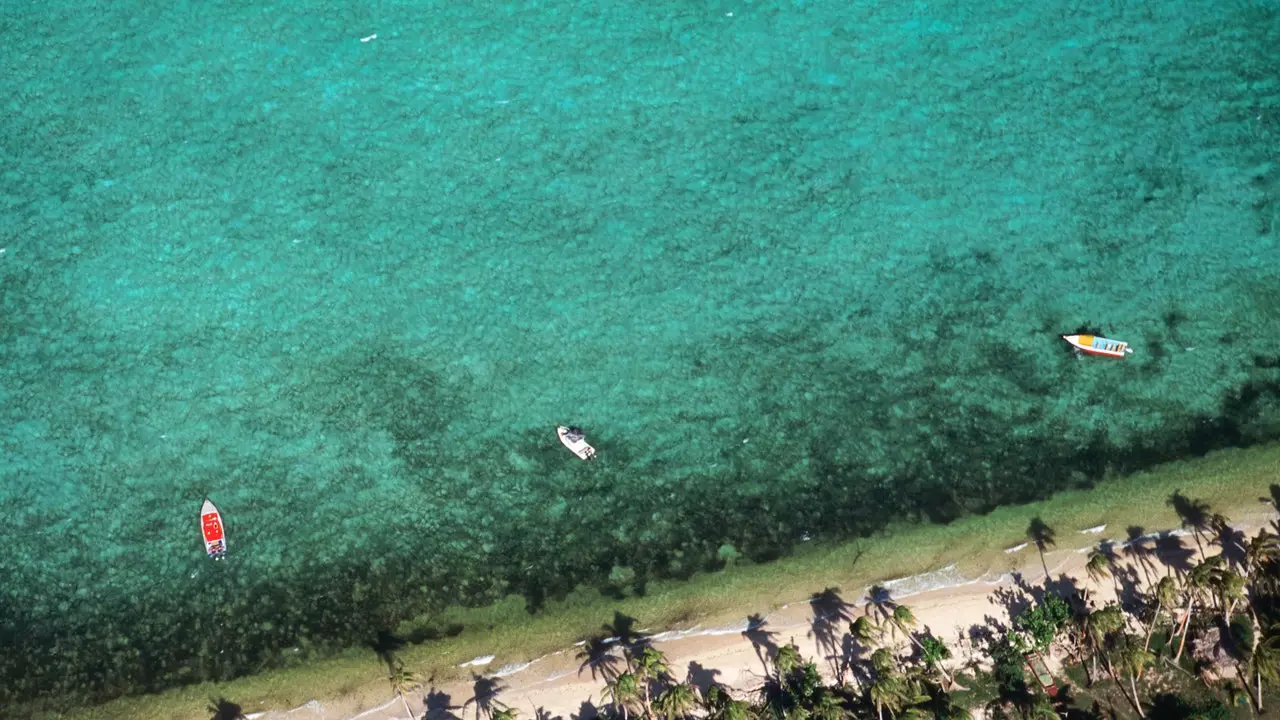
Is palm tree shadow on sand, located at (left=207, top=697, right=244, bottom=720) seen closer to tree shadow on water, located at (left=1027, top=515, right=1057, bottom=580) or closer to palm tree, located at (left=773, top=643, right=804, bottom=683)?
palm tree, located at (left=773, top=643, right=804, bottom=683)

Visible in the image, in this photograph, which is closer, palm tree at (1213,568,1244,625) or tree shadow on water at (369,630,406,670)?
palm tree at (1213,568,1244,625)

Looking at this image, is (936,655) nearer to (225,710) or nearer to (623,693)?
(623,693)

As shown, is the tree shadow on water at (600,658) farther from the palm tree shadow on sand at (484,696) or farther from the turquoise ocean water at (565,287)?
the palm tree shadow on sand at (484,696)

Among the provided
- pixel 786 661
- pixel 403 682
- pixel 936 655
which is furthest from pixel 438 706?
pixel 936 655

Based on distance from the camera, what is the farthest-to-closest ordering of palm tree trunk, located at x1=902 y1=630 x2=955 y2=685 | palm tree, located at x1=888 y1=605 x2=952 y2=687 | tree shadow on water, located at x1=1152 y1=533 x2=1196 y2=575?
tree shadow on water, located at x1=1152 y1=533 x2=1196 y2=575 → palm tree trunk, located at x1=902 y1=630 x2=955 y2=685 → palm tree, located at x1=888 y1=605 x2=952 y2=687

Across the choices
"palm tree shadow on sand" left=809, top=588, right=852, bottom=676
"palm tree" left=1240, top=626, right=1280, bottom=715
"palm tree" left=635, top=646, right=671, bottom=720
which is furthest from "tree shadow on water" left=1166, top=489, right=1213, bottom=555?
"palm tree" left=635, top=646, right=671, bottom=720

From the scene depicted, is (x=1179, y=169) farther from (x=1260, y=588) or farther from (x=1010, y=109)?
(x=1260, y=588)

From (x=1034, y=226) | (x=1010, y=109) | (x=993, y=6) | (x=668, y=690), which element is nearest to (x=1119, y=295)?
(x=1034, y=226)
